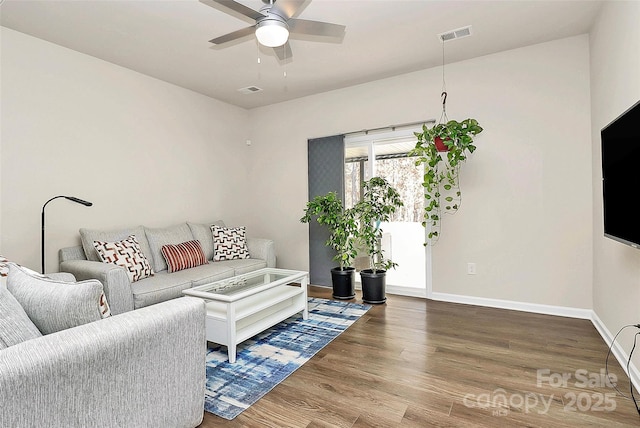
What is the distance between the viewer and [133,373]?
4.62ft

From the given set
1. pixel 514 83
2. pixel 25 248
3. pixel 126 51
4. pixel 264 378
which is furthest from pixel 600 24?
pixel 25 248

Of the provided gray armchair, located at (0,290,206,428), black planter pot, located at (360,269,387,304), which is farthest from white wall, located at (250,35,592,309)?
gray armchair, located at (0,290,206,428)

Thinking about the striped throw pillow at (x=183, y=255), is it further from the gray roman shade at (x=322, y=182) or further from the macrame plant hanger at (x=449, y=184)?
the macrame plant hanger at (x=449, y=184)

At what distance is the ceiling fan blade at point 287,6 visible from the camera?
208 cm

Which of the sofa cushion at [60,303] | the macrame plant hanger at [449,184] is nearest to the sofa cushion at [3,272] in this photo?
the sofa cushion at [60,303]

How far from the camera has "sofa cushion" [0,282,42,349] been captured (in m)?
1.21

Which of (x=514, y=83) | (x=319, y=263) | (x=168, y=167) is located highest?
(x=514, y=83)

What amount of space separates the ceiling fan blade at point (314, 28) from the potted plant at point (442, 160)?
1492mm

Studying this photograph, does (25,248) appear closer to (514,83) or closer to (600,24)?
(514,83)

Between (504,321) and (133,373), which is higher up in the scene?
(133,373)

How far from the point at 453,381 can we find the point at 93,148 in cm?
395

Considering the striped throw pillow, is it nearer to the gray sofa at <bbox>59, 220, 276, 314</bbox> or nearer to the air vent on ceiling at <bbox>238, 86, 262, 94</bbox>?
the gray sofa at <bbox>59, 220, 276, 314</bbox>

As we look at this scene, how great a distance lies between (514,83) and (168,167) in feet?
13.5

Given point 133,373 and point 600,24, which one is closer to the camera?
point 133,373
